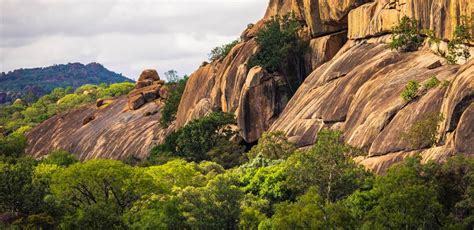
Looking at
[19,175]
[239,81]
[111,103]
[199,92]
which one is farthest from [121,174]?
[111,103]

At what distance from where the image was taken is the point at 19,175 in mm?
52281

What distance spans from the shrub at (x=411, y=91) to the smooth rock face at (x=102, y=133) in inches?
1891

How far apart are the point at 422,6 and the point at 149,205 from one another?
79.7ft

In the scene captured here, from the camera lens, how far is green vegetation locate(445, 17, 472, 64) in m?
52.8

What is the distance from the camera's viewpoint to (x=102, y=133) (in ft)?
350

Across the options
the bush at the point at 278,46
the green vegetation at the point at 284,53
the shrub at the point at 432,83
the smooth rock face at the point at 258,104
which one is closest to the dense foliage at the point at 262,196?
the shrub at the point at 432,83

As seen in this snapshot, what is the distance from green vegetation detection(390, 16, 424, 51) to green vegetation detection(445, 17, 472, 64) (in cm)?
613

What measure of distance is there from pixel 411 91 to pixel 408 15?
14.0 m

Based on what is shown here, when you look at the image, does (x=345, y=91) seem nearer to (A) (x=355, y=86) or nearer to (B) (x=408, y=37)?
(A) (x=355, y=86)

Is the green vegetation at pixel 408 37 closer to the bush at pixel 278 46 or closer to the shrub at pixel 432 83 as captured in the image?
the shrub at pixel 432 83

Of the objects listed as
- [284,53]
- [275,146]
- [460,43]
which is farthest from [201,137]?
[460,43]

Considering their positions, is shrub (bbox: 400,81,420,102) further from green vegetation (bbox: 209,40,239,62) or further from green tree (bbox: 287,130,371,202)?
green vegetation (bbox: 209,40,239,62)

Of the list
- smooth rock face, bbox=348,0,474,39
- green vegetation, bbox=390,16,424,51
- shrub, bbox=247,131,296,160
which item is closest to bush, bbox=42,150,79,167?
shrub, bbox=247,131,296,160

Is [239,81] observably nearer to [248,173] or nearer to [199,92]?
[199,92]
